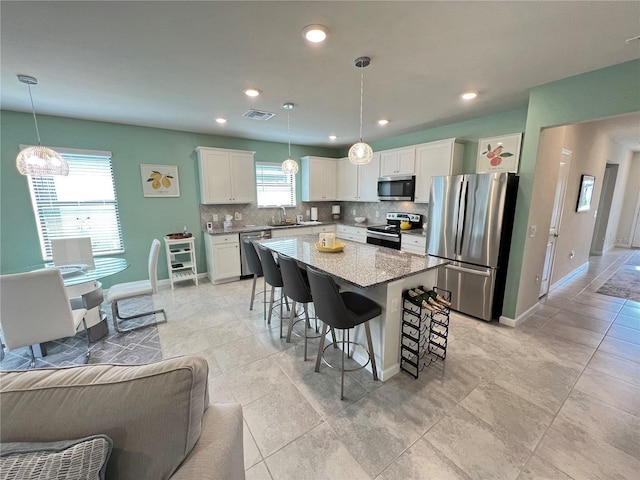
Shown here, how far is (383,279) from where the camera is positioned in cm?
189

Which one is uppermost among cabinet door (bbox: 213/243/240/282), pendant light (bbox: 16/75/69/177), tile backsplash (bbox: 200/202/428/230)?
pendant light (bbox: 16/75/69/177)

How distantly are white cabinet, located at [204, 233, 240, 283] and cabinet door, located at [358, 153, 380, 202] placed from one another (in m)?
2.76

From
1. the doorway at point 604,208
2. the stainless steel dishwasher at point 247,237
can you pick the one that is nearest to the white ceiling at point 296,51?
the stainless steel dishwasher at point 247,237

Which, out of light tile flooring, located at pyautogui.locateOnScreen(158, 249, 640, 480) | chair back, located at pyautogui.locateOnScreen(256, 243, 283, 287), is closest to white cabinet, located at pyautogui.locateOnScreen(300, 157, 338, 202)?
chair back, located at pyautogui.locateOnScreen(256, 243, 283, 287)

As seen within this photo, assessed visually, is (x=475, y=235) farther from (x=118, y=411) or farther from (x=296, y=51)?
(x=118, y=411)

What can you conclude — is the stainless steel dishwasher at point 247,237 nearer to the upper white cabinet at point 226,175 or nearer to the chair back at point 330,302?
the upper white cabinet at point 226,175

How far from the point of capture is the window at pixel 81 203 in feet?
11.9

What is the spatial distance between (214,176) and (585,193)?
21.4ft

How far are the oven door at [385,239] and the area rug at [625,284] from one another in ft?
10.7

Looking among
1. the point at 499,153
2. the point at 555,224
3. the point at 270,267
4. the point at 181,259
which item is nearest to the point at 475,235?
the point at 499,153

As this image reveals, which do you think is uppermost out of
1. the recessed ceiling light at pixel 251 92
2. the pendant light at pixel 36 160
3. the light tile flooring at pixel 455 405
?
the recessed ceiling light at pixel 251 92

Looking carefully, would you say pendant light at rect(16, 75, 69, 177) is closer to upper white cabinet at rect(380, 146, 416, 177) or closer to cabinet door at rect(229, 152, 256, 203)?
cabinet door at rect(229, 152, 256, 203)

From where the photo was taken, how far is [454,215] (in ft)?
10.9

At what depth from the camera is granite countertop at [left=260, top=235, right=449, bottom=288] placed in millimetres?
1961
